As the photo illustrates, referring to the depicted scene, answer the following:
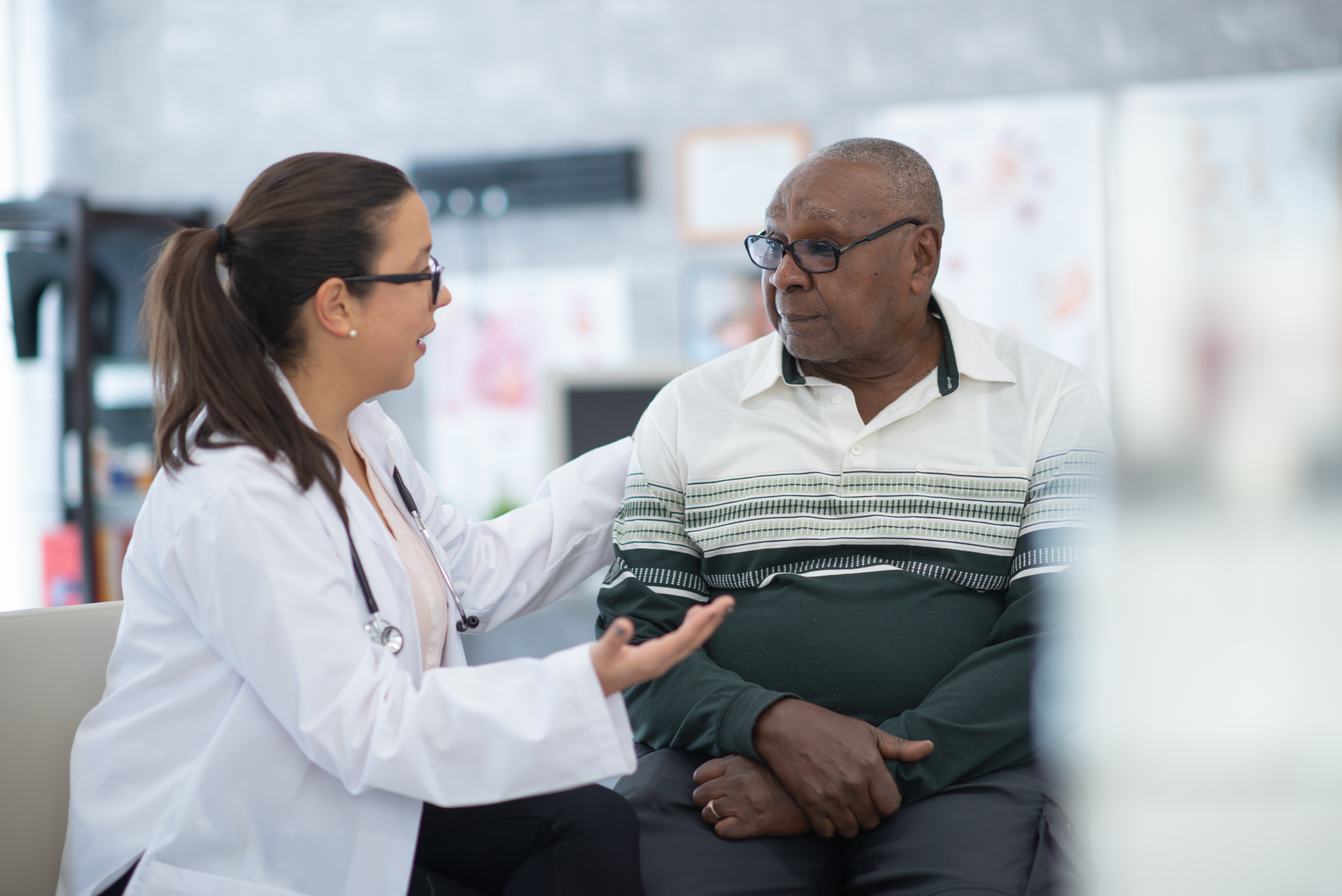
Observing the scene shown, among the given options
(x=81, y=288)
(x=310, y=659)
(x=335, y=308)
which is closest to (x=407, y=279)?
(x=335, y=308)

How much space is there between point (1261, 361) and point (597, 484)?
1.45m

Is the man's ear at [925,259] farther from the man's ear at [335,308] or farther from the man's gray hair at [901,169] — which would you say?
the man's ear at [335,308]

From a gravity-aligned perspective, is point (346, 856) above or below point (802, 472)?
below

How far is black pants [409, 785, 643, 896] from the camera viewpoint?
3.60ft

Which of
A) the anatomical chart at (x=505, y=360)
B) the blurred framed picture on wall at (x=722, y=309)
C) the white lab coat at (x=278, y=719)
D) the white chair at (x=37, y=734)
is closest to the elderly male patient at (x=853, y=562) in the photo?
the white lab coat at (x=278, y=719)

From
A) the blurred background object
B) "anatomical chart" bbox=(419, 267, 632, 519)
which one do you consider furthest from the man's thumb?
"anatomical chart" bbox=(419, 267, 632, 519)

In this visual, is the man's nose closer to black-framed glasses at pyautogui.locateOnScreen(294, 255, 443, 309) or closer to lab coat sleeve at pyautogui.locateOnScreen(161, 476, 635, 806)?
black-framed glasses at pyautogui.locateOnScreen(294, 255, 443, 309)

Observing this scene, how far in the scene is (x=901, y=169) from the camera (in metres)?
1.47

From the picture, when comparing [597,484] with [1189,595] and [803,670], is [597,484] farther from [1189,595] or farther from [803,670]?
[1189,595]

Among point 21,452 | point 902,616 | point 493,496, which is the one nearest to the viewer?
point 902,616

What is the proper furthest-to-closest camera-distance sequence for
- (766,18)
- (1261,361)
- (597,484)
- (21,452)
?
(21,452)
(766,18)
(597,484)
(1261,361)

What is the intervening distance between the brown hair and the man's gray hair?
617mm

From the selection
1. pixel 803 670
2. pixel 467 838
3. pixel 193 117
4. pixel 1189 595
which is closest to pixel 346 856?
pixel 467 838

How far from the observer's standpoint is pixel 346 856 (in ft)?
3.47
